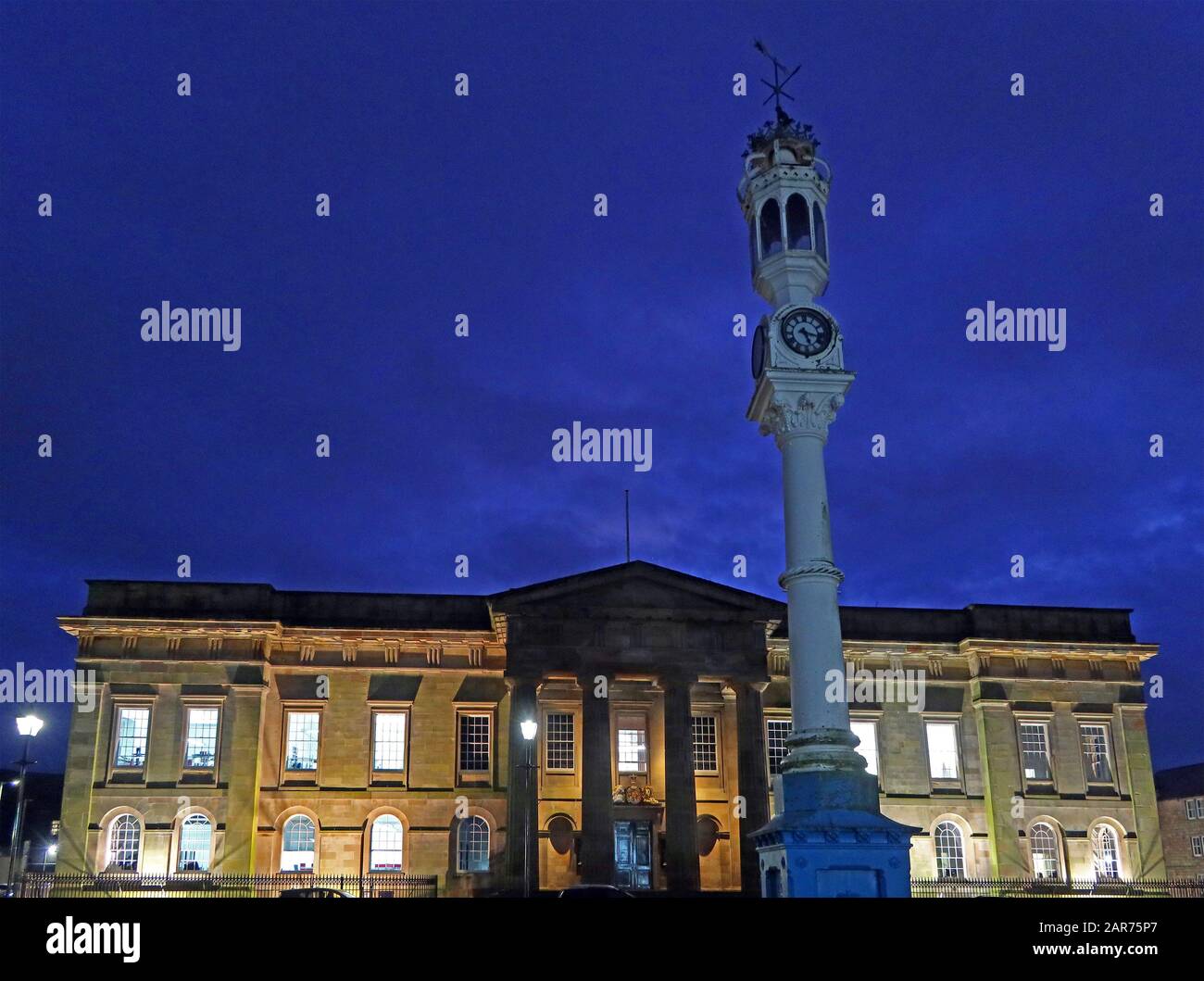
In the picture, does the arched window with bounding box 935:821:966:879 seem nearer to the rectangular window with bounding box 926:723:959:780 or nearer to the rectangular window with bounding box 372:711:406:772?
the rectangular window with bounding box 926:723:959:780

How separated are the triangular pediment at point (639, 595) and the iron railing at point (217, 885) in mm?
9685

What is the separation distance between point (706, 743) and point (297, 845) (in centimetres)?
1512

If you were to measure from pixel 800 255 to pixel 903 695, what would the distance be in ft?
82.5

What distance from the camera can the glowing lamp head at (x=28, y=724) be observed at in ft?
86.4

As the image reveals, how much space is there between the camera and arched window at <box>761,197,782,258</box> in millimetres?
23969

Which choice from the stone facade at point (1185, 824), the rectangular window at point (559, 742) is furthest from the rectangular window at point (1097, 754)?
the stone facade at point (1185, 824)

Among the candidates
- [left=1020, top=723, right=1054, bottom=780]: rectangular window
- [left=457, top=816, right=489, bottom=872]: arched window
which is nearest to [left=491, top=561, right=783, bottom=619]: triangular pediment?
[left=457, top=816, right=489, bottom=872]: arched window

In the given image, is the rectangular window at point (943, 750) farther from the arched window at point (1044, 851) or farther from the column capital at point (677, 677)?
the column capital at point (677, 677)

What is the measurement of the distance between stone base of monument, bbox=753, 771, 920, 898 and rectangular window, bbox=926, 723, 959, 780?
79.8 ft

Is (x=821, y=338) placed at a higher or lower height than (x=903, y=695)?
higher

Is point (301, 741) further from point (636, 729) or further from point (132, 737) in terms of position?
point (636, 729)

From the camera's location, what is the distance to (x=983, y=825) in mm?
42375
